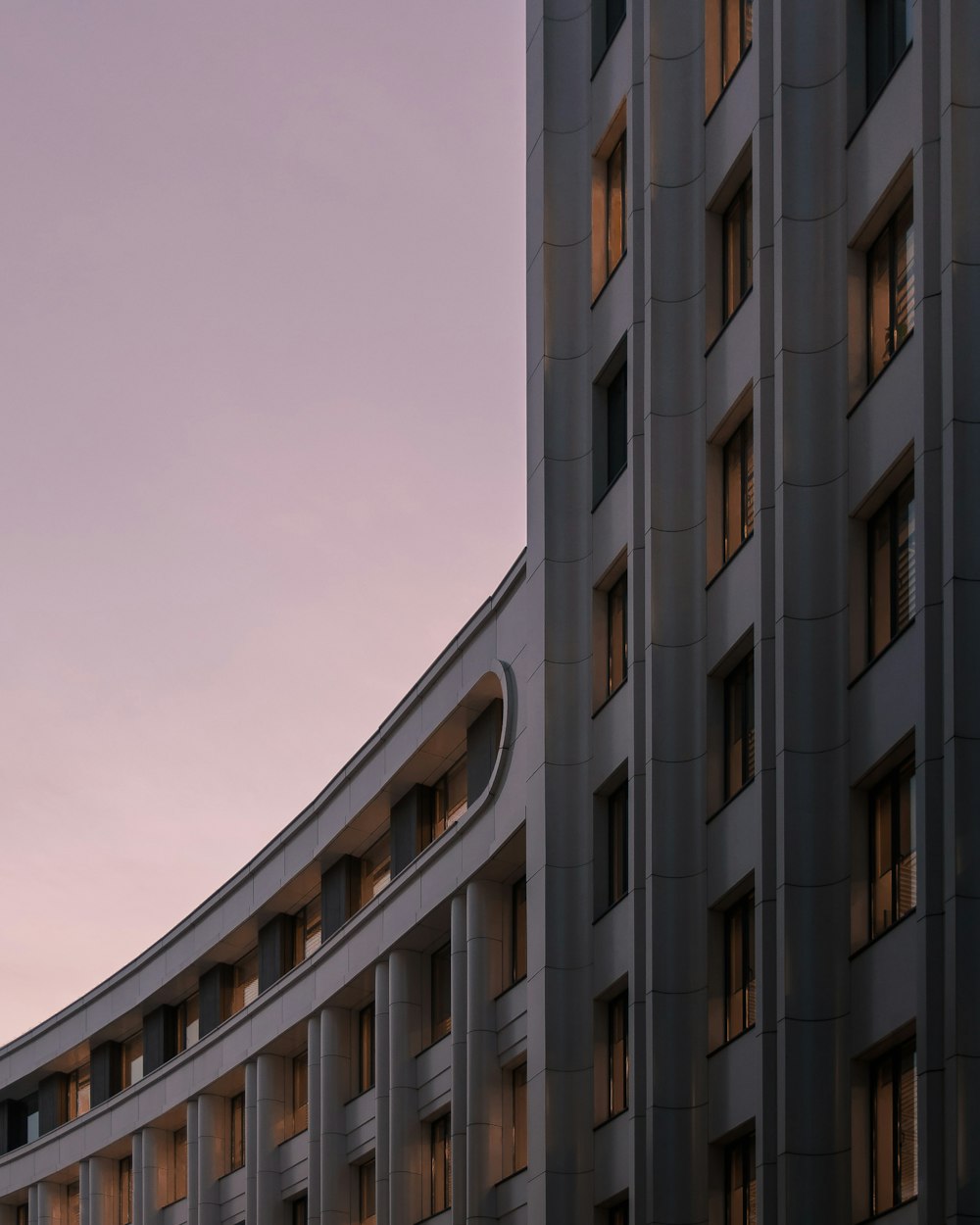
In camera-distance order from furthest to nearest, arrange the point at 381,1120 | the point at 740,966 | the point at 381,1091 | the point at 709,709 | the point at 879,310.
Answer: the point at 381,1091 → the point at 381,1120 → the point at 709,709 → the point at 740,966 → the point at 879,310

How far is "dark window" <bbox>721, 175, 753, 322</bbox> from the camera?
35031 millimetres

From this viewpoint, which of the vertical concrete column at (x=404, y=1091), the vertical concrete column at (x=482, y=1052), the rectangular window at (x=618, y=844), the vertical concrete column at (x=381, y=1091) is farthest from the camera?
the vertical concrete column at (x=381, y=1091)

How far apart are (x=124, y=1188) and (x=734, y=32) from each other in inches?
1780

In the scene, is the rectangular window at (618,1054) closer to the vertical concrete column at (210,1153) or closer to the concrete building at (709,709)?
the concrete building at (709,709)

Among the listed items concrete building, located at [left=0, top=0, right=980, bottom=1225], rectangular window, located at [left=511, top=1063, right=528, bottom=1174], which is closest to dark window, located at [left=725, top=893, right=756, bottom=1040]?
concrete building, located at [left=0, top=0, right=980, bottom=1225]

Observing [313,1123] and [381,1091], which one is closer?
[381,1091]

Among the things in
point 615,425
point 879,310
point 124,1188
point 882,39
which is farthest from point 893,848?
point 124,1188

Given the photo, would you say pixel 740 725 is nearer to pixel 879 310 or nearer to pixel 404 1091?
pixel 879 310

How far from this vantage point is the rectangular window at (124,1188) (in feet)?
221

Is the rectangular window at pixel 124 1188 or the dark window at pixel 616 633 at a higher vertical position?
the dark window at pixel 616 633

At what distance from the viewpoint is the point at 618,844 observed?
3878cm

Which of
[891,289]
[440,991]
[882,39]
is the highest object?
[882,39]

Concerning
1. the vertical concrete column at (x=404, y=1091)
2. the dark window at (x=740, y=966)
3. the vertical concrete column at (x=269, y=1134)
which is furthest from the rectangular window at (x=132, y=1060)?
the dark window at (x=740, y=966)

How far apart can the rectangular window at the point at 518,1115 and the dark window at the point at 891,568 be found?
1615 cm
